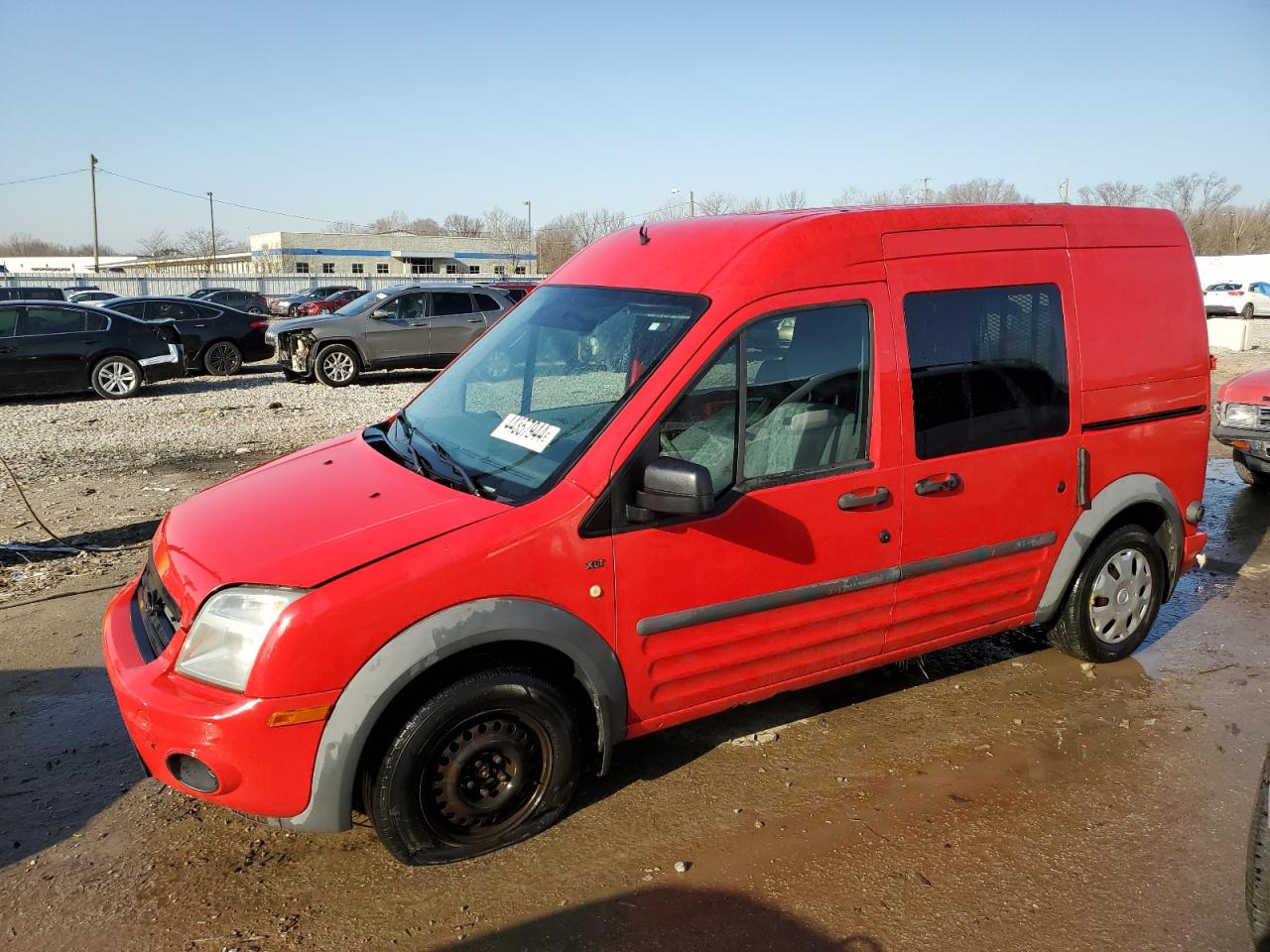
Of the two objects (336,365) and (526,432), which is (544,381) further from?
(336,365)

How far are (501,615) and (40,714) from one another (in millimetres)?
2605

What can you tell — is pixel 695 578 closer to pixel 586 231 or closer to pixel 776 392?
pixel 776 392

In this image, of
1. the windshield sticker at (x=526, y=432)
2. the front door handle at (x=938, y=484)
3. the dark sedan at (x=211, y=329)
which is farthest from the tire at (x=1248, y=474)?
the dark sedan at (x=211, y=329)

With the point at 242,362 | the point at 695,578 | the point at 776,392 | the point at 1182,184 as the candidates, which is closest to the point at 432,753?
the point at 695,578

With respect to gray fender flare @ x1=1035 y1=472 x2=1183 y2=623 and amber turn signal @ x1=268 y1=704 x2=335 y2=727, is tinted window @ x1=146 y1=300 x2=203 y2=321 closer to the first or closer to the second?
amber turn signal @ x1=268 y1=704 x2=335 y2=727

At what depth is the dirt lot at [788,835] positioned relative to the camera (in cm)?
298

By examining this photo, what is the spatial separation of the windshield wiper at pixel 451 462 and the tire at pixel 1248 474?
764cm

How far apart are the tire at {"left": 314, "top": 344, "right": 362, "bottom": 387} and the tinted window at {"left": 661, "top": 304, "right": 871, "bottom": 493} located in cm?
1442

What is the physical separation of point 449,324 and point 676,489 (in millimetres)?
15016

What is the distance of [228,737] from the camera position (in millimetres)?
2877

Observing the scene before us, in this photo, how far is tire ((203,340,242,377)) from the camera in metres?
18.4

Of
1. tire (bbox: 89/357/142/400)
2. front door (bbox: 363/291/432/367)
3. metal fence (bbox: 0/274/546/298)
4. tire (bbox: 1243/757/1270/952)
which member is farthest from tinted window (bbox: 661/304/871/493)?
metal fence (bbox: 0/274/546/298)

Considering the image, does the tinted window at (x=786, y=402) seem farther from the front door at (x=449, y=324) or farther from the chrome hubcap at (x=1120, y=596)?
the front door at (x=449, y=324)

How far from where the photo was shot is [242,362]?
19156 millimetres
